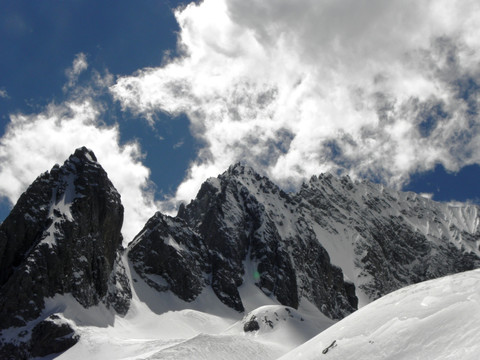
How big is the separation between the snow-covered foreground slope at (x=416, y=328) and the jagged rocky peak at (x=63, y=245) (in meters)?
59.4

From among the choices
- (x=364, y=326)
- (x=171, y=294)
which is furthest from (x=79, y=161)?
(x=364, y=326)

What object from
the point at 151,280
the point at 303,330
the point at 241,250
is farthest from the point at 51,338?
the point at 241,250

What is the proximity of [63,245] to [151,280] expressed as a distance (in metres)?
32.2

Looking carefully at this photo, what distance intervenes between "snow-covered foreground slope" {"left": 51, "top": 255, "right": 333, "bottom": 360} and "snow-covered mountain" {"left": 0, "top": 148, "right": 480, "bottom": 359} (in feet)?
0.81

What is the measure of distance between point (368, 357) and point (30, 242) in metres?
78.5

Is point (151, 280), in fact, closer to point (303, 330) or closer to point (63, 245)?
point (63, 245)

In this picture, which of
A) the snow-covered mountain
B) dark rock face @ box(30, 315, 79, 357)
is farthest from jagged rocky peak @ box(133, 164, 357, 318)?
dark rock face @ box(30, 315, 79, 357)

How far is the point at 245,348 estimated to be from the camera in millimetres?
51844

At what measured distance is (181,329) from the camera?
8856 centimetres

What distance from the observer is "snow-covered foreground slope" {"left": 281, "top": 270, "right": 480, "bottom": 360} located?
12836mm

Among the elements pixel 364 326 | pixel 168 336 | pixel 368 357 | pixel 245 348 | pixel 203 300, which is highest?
pixel 203 300

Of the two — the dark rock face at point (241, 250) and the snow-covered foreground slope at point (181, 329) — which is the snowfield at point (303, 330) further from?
the dark rock face at point (241, 250)

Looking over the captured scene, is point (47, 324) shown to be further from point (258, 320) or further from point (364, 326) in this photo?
point (364, 326)

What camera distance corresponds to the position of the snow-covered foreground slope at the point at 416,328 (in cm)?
1284
